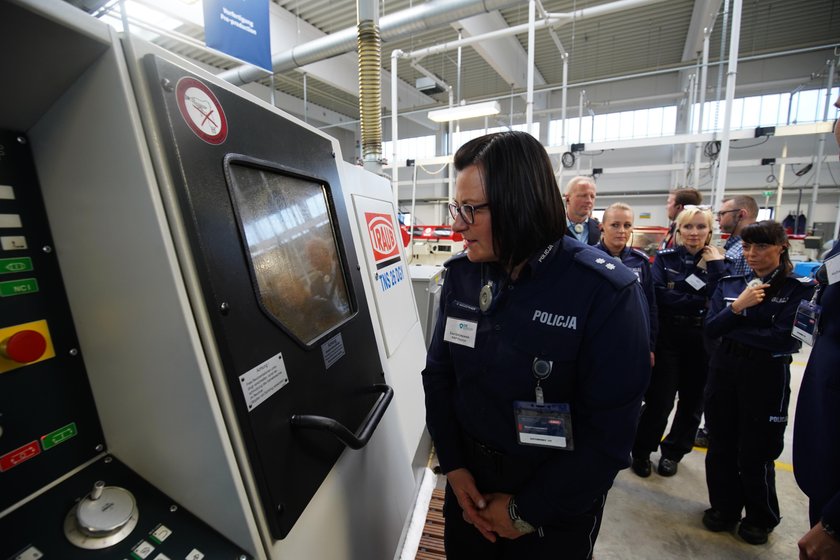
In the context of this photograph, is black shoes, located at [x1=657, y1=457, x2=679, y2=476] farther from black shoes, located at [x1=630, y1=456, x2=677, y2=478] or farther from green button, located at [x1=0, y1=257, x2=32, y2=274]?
green button, located at [x1=0, y1=257, x2=32, y2=274]

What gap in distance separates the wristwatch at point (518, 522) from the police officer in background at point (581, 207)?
213cm

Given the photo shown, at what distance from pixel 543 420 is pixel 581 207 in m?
2.31

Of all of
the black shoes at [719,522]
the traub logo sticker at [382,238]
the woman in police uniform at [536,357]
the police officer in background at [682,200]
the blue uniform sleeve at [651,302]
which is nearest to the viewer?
the woman in police uniform at [536,357]

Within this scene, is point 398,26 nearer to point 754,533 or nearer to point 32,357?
point 32,357

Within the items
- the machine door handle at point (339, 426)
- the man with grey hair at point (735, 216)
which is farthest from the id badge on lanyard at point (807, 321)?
the man with grey hair at point (735, 216)

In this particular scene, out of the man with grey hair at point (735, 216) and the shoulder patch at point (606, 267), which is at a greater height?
the shoulder patch at point (606, 267)

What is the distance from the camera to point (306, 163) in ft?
3.27

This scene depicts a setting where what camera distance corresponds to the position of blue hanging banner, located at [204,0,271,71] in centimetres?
132

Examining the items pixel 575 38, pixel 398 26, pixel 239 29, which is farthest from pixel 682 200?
pixel 575 38

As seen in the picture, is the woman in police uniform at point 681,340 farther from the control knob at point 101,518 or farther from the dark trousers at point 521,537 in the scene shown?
the control knob at point 101,518

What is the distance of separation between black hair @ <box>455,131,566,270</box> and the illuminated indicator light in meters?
0.93

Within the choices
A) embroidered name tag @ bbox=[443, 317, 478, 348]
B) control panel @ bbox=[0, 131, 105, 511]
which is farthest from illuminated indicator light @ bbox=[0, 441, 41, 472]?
embroidered name tag @ bbox=[443, 317, 478, 348]

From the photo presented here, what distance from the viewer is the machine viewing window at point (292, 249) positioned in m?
0.77

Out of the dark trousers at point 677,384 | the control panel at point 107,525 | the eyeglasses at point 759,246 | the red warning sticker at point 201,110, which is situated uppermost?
the red warning sticker at point 201,110
